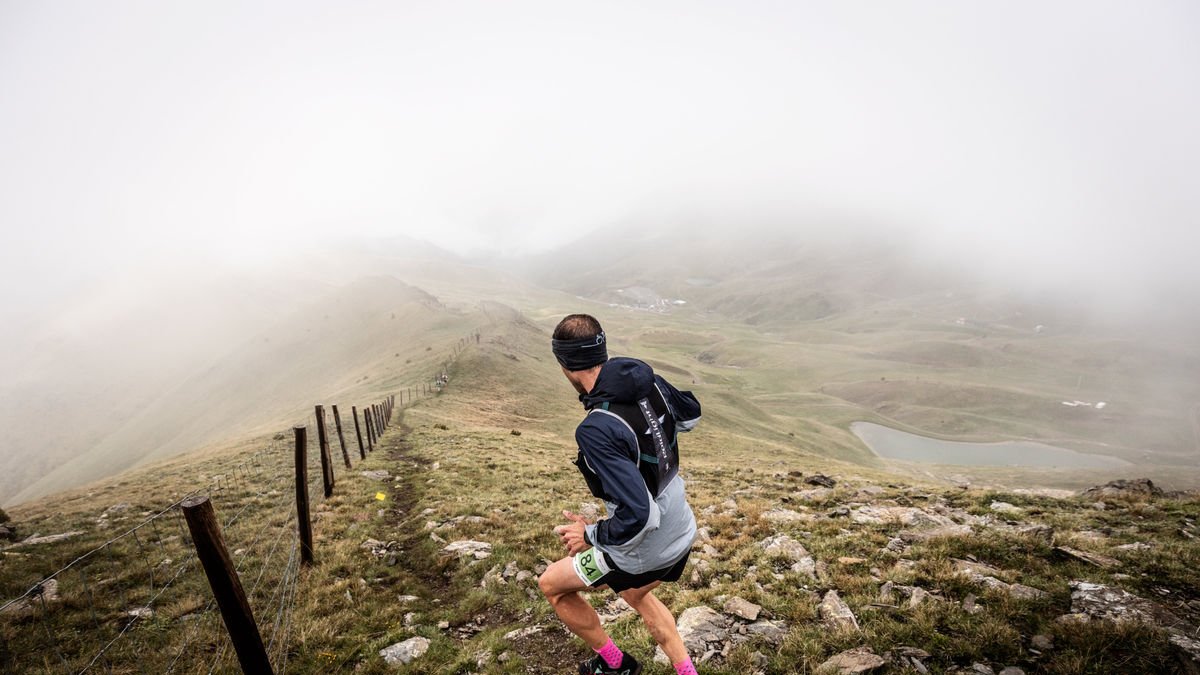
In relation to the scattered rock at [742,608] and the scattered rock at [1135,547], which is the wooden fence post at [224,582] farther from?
the scattered rock at [1135,547]

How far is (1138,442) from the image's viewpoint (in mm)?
125875

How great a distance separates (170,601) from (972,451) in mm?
145497

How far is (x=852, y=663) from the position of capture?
621cm

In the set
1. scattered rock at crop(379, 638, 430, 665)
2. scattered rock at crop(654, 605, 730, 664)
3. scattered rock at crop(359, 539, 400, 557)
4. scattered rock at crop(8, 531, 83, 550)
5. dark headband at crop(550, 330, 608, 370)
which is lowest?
scattered rock at crop(8, 531, 83, 550)

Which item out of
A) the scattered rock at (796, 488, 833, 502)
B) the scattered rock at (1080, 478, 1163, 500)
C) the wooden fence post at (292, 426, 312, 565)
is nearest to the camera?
the wooden fence post at (292, 426, 312, 565)

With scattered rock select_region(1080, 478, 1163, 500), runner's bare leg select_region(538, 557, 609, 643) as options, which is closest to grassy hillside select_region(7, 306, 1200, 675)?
scattered rock select_region(1080, 478, 1163, 500)

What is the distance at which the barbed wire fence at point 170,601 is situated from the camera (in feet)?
20.7

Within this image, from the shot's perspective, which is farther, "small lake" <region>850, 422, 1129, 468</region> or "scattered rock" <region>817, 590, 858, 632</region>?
"small lake" <region>850, 422, 1129, 468</region>

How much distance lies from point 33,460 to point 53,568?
149487 mm

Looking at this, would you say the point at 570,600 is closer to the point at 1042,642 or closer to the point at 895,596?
the point at 895,596

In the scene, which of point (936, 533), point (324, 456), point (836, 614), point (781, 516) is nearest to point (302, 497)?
point (324, 456)

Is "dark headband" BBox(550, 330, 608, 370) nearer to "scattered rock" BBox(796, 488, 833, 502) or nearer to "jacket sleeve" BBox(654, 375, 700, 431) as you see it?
"jacket sleeve" BBox(654, 375, 700, 431)

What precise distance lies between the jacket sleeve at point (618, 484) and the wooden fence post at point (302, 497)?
8.54m

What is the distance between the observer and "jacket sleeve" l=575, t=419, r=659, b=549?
443cm
